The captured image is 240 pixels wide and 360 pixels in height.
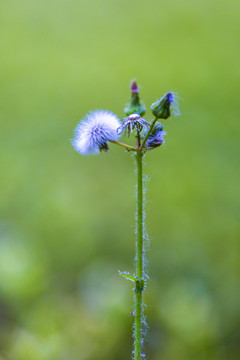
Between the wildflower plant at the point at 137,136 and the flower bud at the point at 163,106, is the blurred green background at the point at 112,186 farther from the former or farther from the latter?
the flower bud at the point at 163,106

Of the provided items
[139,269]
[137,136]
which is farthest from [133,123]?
[139,269]

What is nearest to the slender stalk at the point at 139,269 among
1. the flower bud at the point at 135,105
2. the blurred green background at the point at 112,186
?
the flower bud at the point at 135,105

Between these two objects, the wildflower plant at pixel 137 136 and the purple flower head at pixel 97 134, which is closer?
the wildflower plant at pixel 137 136

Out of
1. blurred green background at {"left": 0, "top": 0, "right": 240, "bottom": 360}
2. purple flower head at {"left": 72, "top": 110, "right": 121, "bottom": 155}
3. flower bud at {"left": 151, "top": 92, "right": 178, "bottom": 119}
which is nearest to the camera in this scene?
flower bud at {"left": 151, "top": 92, "right": 178, "bottom": 119}

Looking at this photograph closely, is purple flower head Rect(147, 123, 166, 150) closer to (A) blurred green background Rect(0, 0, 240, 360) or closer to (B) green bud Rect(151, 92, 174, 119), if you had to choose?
(B) green bud Rect(151, 92, 174, 119)

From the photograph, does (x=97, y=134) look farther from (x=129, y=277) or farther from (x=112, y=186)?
(x=112, y=186)

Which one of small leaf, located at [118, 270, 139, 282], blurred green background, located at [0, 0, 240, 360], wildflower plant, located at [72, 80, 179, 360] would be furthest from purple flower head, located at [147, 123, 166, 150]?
blurred green background, located at [0, 0, 240, 360]

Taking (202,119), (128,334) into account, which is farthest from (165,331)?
(202,119)
